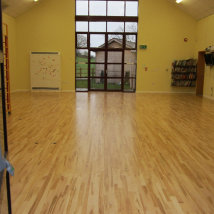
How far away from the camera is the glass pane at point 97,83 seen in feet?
47.8

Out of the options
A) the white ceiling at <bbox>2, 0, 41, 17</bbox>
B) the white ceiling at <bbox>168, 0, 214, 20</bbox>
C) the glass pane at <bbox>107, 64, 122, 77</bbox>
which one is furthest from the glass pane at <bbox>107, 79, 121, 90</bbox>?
the white ceiling at <bbox>2, 0, 41, 17</bbox>

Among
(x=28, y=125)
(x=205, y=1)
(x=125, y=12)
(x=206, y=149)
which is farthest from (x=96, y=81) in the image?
(x=206, y=149)

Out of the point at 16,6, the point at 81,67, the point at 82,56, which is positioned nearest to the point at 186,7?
the point at 82,56

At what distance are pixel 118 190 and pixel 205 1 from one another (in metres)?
10.6

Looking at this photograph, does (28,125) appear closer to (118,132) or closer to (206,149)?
(118,132)

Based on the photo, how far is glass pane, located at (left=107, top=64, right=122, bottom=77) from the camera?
14.5 meters

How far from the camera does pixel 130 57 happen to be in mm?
14391

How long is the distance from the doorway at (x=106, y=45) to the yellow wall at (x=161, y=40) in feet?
1.44

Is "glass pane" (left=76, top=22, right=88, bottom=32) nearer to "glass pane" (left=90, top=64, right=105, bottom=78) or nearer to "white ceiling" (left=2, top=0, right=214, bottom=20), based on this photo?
"glass pane" (left=90, top=64, right=105, bottom=78)

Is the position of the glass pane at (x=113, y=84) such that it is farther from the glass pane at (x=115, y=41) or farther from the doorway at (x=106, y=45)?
the glass pane at (x=115, y=41)

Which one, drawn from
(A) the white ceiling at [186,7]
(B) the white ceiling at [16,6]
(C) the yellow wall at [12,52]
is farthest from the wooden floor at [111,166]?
(C) the yellow wall at [12,52]

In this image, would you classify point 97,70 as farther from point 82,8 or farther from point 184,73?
point 184,73

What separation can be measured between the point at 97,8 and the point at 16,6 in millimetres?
4065

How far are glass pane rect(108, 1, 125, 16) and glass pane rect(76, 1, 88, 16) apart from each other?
1.20 m
